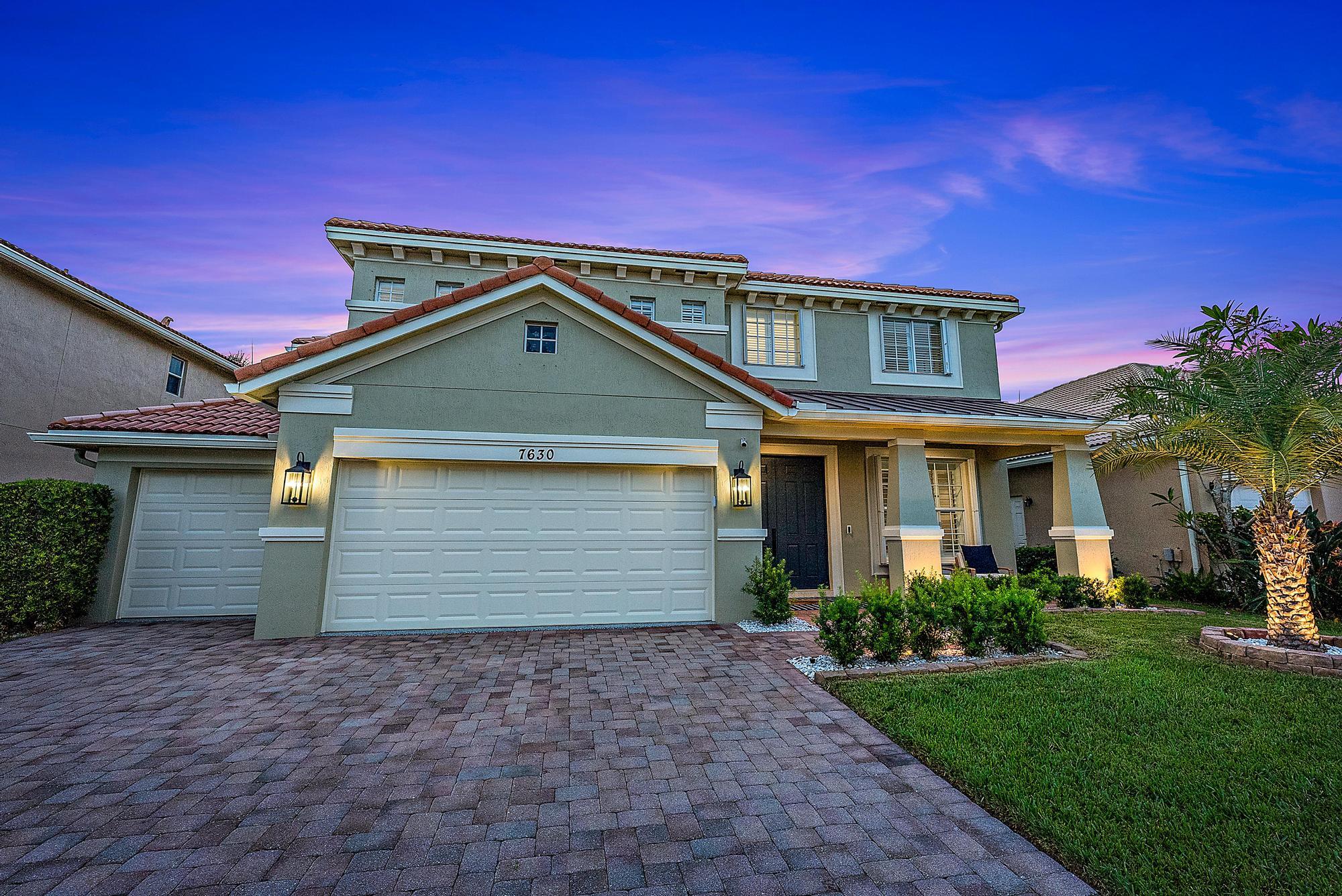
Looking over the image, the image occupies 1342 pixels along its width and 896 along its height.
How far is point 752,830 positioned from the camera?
2.78 metres

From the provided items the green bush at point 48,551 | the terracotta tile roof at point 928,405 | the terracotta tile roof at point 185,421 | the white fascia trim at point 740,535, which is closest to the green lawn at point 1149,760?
the white fascia trim at point 740,535

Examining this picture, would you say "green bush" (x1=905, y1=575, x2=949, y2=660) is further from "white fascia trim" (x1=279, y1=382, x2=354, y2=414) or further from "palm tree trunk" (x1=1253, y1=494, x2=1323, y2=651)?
"white fascia trim" (x1=279, y1=382, x2=354, y2=414)

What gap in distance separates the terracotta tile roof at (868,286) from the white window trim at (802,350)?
0.63 meters

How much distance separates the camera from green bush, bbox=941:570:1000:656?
5.82 meters

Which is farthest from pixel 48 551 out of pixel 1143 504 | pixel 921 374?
pixel 1143 504

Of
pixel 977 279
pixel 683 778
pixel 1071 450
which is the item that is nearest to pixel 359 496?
pixel 683 778

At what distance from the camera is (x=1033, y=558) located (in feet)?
40.0

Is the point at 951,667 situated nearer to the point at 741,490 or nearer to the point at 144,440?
the point at 741,490

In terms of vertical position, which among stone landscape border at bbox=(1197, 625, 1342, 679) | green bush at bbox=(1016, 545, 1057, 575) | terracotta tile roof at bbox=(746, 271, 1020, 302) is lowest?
stone landscape border at bbox=(1197, 625, 1342, 679)

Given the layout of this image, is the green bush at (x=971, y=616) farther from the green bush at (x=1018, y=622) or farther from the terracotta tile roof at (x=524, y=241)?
the terracotta tile roof at (x=524, y=241)

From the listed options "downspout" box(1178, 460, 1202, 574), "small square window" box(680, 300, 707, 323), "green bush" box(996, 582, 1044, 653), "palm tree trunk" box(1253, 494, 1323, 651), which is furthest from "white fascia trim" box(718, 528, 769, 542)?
"downspout" box(1178, 460, 1202, 574)

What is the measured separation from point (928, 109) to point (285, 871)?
44.0ft

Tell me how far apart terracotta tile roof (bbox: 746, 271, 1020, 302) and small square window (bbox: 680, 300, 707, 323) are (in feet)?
3.79

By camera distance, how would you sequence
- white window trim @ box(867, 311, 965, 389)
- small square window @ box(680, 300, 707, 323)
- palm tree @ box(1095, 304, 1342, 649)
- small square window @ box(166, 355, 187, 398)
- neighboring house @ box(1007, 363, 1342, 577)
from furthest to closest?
small square window @ box(166, 355, 187, 398), white window trim @ box(867, 311, 965, 389), small square window @ box(680, 300, 707, 323), neighboring house @ box(1007, 363, 1342, 577), palm tree @ box(1095, 304, 1342, 649)
